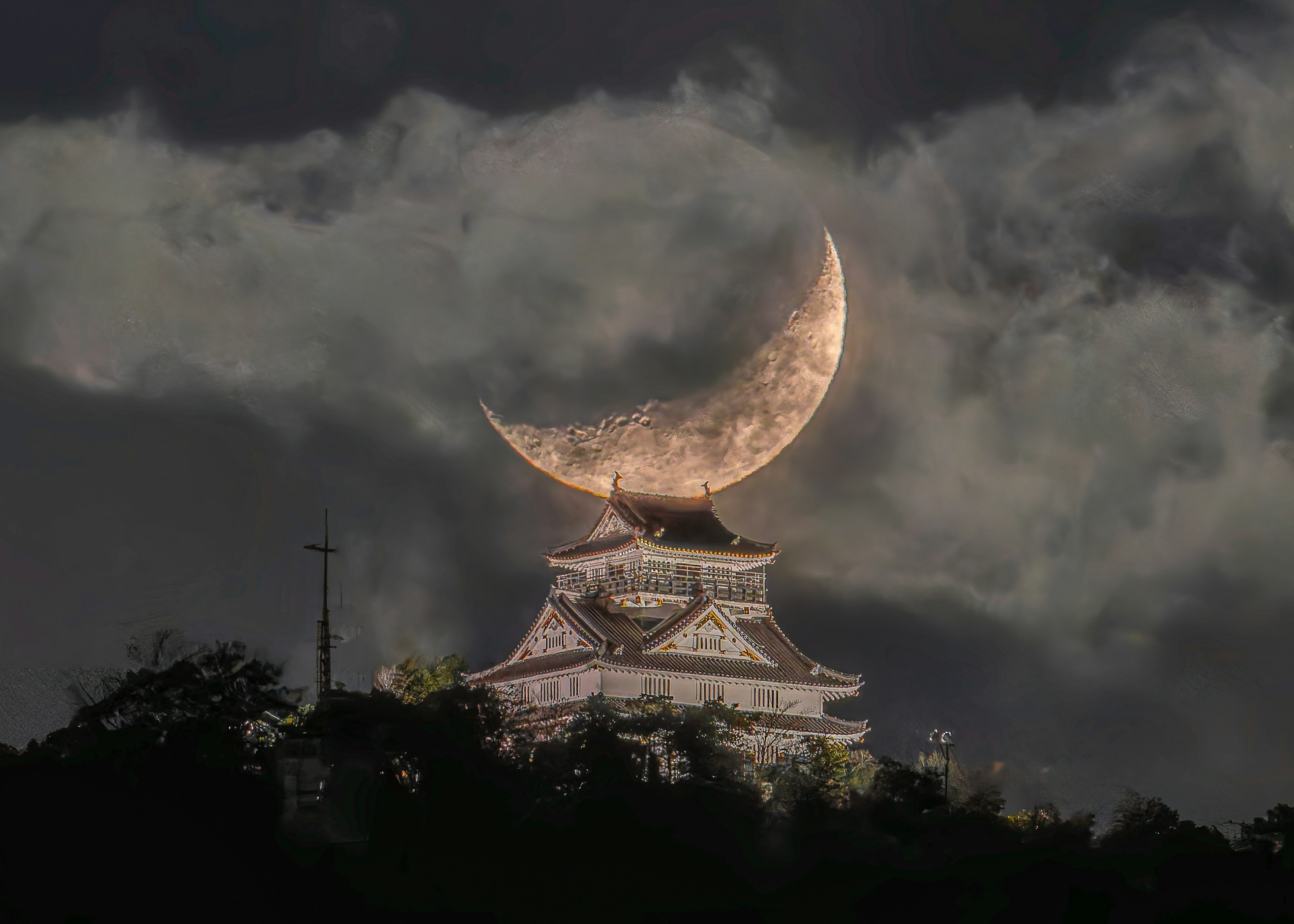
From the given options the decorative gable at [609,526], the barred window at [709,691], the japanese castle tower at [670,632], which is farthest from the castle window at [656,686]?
the decorative gable at [609,526]

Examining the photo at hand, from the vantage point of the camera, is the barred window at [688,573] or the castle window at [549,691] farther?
the barred window at [688,573]

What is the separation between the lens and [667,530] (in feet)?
179

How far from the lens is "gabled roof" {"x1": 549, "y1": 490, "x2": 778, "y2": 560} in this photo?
54.0 meters

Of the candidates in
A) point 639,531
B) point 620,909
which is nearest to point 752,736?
point 639,531

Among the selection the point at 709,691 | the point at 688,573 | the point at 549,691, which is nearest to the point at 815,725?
the point at 709,691

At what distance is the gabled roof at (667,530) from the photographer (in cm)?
5403

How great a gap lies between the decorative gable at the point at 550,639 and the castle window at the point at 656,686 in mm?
2161

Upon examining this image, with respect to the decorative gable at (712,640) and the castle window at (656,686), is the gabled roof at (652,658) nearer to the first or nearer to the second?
the decorative gable at (712,640)

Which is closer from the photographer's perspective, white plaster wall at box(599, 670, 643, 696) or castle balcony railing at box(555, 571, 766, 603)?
white plaster wall at box(599, 670, 643, 696)

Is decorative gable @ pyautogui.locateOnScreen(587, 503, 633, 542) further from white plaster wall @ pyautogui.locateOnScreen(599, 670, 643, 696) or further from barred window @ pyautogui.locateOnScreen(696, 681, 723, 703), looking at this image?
barred window @ pyautogui.locateOnScreen(696, 681, 723, 703)

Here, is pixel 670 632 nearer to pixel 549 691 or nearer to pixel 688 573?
pixel 688 573

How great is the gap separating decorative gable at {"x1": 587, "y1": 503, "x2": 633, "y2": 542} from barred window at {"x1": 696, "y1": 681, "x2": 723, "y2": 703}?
20.3 feet

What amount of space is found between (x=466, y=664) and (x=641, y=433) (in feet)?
63.2

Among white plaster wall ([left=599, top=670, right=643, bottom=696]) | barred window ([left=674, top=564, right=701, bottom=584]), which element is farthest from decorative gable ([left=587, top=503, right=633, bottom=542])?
white plaster wall ([left=599, top=670, right=643, bottom=696])
